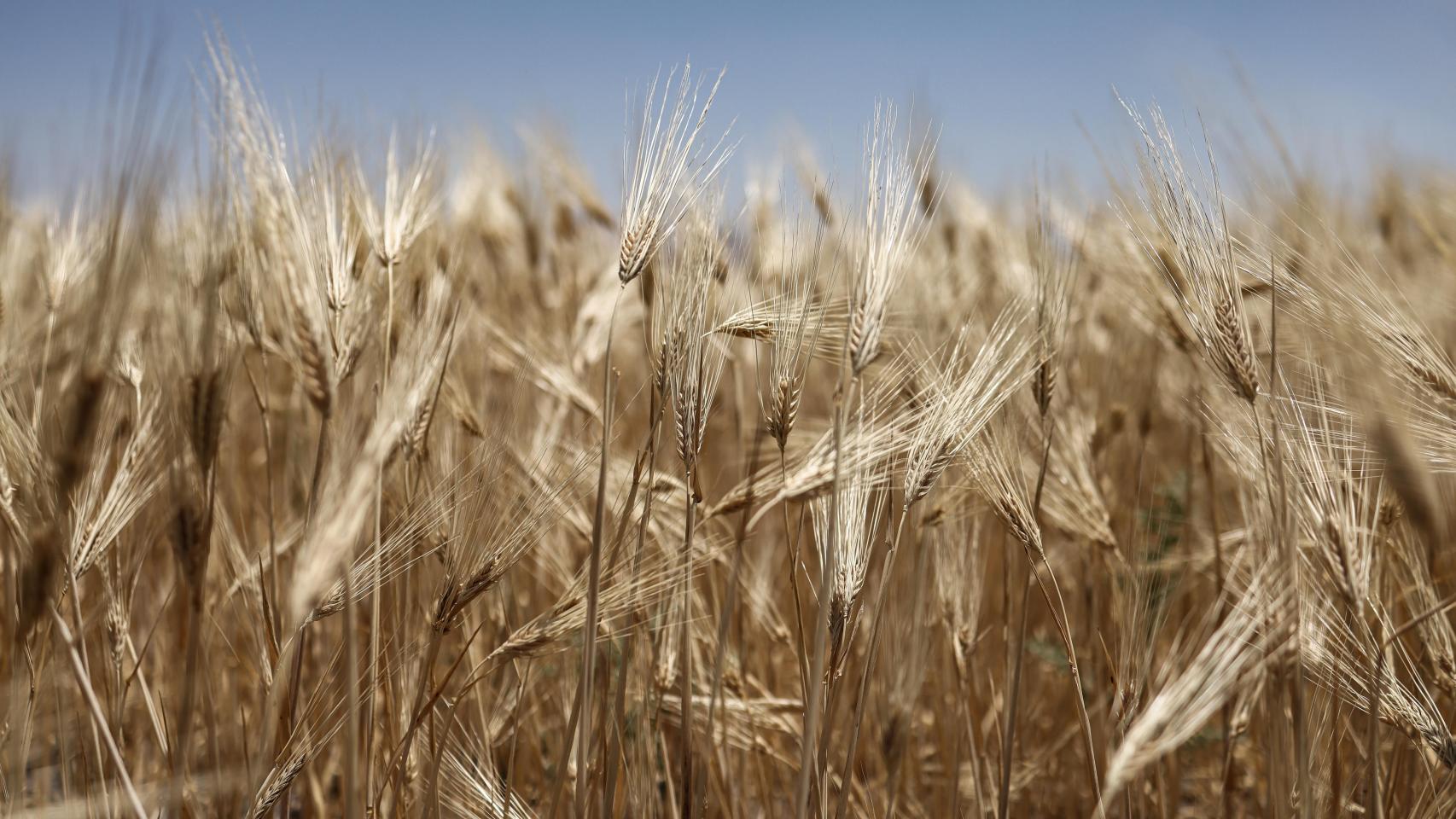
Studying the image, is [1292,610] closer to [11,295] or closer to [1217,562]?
[1217,562]

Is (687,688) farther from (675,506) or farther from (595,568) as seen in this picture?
(675,506)

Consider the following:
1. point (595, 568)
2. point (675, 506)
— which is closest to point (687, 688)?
point (595, 568)

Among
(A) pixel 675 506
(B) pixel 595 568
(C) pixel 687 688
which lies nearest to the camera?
(B) pixel 595 568

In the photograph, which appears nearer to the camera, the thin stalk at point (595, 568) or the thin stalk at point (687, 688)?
the thin stalk at point (595, 568)

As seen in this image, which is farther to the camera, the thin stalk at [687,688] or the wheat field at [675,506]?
the thin stalk at [687,688]

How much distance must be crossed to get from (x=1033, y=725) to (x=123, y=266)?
2148 millimetres

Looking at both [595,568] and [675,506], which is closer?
[595,568]

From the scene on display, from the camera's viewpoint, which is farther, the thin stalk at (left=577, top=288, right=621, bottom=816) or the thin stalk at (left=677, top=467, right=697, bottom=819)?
the thin stalk at (left=677, top=467, right=697, bottom=819)

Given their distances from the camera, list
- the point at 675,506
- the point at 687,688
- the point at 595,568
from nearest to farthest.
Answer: the point at 595,568, the point at 687,688, the point at 675,506

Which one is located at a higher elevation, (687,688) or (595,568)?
(595,568)

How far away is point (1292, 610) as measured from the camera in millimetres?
926

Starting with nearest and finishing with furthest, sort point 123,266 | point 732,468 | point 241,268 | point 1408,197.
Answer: point 123,266, point 241,268, point 732,468, point 1408,197

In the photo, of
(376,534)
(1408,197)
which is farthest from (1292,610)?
(1408,197)

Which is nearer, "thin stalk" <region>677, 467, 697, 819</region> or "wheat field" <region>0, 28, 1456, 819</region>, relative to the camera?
"wheat field" <region>0, 28, 1456, 819</region>
